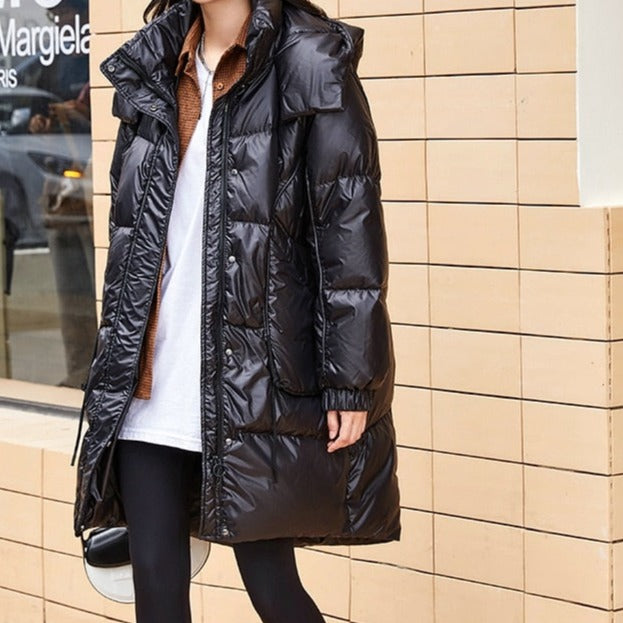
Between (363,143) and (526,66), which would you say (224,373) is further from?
(526,66)

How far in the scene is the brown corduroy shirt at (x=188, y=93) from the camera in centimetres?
367

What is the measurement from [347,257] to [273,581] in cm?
77

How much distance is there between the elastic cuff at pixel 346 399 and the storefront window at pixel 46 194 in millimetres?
2405

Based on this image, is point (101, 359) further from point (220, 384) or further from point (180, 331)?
point (220, 384)

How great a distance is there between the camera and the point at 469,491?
4.50 m

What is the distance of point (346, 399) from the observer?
358 cm

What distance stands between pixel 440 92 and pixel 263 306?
3.67 ft

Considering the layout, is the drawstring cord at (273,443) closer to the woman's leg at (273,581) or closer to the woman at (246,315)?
the woman at (246,315)

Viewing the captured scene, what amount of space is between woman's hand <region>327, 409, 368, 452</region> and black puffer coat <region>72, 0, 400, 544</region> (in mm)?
28

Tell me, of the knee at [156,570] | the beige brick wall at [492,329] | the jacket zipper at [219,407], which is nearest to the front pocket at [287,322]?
the jacket zipper at [219,407]

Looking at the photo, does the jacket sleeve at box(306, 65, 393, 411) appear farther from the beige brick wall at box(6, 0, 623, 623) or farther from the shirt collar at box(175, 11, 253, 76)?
the beige brick wall at box(6, 0, 623, 623)

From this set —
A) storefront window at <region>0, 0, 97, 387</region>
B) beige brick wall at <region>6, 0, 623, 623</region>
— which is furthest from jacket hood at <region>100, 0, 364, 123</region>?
storefront window at <region>0, 0, 97, 387</region>

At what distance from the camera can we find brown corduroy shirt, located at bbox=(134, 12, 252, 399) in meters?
3.67

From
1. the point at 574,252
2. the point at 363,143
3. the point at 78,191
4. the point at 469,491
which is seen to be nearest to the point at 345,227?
the point at 363,143
